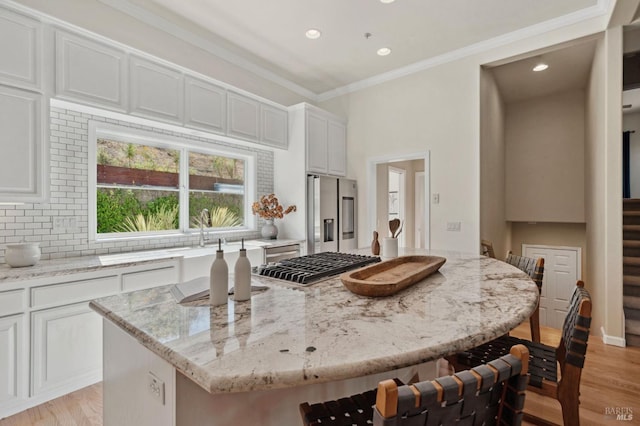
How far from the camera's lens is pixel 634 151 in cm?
511

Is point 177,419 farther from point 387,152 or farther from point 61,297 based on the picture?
point 387,152

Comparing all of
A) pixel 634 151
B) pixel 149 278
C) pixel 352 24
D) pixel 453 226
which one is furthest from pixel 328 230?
pixel 634 151

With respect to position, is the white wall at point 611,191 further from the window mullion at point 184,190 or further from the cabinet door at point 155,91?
the window mullion at point 184,190

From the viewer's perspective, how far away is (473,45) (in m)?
3.52

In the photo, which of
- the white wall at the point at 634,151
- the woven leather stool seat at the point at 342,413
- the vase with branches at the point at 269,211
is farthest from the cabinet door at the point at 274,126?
the white wall at the point at 634,151

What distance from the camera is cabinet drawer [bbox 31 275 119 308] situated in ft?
6.59

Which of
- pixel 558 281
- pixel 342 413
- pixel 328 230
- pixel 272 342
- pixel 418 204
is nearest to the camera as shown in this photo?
pixel 272 342

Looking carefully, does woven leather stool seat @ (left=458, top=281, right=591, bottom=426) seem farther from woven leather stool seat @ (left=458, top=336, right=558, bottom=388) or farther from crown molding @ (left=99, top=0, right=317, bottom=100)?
crown molding @ (left=99, top=0, right=317, bottom=100)

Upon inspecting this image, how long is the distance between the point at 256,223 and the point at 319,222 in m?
0.95

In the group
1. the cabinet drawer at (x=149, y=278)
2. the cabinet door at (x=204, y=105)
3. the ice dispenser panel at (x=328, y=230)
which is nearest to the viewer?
the cabinet drawer at (x=149, y=278)

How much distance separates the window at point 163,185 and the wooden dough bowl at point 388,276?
8.00ft

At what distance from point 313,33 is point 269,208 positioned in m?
2.07

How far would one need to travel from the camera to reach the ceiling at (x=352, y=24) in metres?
2.81

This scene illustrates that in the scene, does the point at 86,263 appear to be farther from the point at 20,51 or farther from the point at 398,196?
the point at 398,196
